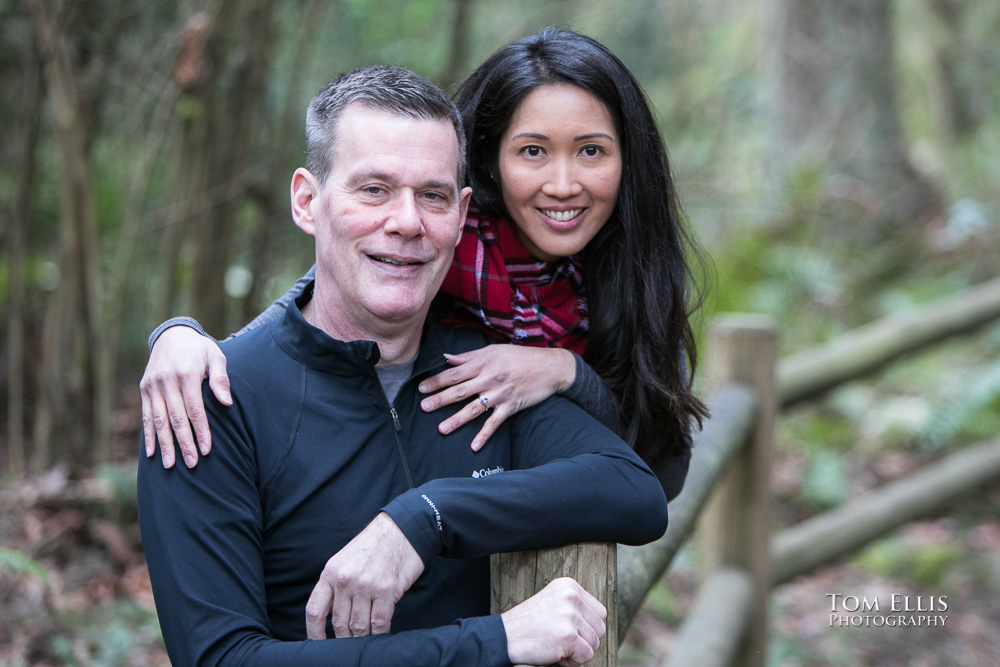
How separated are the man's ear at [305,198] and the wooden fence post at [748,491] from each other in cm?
218

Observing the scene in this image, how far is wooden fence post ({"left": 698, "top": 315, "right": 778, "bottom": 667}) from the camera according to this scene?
3475 mm

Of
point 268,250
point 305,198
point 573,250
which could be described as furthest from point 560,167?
point 268,250

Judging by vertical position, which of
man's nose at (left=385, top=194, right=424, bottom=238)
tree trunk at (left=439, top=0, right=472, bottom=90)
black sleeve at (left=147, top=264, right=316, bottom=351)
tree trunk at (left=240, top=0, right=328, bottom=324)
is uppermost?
tree trunk at (left=439, top=0, right=472, bottom=90)

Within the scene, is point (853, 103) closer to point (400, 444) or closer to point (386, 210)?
point (386, 210)

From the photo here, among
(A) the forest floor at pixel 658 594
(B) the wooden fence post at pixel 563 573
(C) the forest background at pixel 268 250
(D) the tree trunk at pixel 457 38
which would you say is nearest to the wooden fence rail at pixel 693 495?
(B) the wooden fence post at pixel 563 573

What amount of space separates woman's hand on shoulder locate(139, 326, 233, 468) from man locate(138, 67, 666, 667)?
0.09 feet

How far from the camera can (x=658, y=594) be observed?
437 cm

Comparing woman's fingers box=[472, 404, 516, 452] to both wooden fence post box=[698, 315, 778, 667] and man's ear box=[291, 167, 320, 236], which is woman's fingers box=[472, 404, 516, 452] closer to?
man's ear box=[291, 167, 320, 236]

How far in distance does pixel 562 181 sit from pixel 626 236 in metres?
0.21

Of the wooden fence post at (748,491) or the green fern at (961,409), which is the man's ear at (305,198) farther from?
the green fern at (961,409)

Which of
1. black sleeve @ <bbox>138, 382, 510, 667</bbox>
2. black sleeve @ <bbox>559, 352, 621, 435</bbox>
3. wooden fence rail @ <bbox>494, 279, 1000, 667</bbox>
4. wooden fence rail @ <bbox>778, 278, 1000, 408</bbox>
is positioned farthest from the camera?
wooden fence rail @ <bbox>778, 278, 1000, 408</bbox>

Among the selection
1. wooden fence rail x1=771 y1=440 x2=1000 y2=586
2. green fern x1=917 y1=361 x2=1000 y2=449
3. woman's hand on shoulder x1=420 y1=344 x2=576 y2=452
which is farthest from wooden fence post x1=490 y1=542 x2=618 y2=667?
green fern x1=917 y1=361 x2=1000 y2=449

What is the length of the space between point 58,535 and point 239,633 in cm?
288

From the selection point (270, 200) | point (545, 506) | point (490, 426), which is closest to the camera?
point (545, 506)
